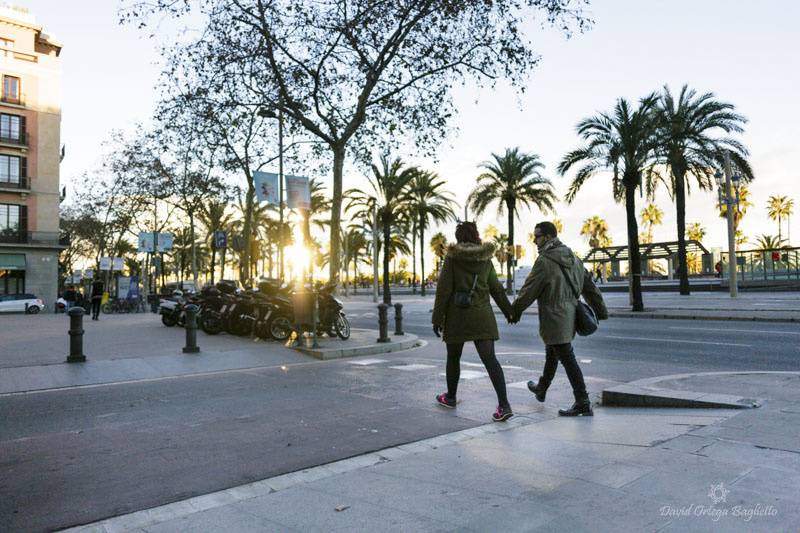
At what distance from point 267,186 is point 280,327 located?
3.39m

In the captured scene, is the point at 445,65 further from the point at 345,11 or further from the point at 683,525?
the point at 683,525

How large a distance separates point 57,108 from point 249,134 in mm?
29116

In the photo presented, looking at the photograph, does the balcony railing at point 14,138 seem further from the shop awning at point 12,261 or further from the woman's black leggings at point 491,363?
the woman's black leggings at point 491,363

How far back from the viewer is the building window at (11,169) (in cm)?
4341

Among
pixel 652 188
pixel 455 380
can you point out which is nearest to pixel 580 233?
pixel 652 188

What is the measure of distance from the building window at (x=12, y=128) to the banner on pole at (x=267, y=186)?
126ft

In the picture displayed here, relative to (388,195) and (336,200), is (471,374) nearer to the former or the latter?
(336,200)

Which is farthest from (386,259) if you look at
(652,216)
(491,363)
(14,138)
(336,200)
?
(652,216)

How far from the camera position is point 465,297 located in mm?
5797

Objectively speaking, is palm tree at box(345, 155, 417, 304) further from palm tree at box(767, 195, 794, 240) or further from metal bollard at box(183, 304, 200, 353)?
palm tree at box(767, 195, 794, 240)

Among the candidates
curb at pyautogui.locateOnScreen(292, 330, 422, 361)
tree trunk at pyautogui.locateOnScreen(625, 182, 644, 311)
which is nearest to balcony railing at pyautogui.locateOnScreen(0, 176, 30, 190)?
curb at pyautogui.locateOnScreen(292, 330, 422, 361)

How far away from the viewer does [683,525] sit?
3041mm

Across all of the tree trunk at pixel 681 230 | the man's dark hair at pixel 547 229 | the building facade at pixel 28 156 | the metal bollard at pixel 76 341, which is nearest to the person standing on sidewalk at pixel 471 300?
the man's dark hair at pixel 547 229

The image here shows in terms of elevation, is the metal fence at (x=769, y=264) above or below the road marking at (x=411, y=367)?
above
